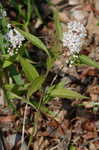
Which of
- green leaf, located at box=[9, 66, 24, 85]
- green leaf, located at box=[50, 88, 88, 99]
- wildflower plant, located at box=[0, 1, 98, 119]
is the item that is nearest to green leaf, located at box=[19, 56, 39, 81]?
wildflower plant, located at box=[0, 1, 98, 119]

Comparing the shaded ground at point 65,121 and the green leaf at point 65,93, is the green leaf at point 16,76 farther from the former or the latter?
the green leaf at point 65,93

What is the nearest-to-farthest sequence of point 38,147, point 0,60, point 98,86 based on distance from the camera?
point 0,60 → point 38,147 → point 98,86

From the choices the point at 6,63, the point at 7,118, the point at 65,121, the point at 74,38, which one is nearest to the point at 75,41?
the point at 74,38

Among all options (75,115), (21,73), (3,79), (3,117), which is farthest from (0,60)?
(75,115)

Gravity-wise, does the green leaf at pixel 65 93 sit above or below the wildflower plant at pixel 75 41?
below

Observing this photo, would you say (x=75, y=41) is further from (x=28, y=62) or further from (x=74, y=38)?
(x=28, y=62)

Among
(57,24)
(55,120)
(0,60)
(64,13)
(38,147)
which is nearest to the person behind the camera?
(57,24)

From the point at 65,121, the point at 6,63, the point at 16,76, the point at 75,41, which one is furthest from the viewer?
the point at 65,121

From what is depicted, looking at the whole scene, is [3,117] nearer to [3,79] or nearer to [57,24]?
[3,79]

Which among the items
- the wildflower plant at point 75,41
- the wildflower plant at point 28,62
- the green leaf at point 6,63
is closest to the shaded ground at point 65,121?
the wildflower plant at point 28,62

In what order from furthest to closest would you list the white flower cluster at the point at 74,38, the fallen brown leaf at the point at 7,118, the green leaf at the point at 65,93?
the fallen brown leaf at the point at 7,118 < the green leaf at the point at 65,93 < the white flower cluster at the point at 74,38

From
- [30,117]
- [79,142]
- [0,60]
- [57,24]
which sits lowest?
[79,142]
